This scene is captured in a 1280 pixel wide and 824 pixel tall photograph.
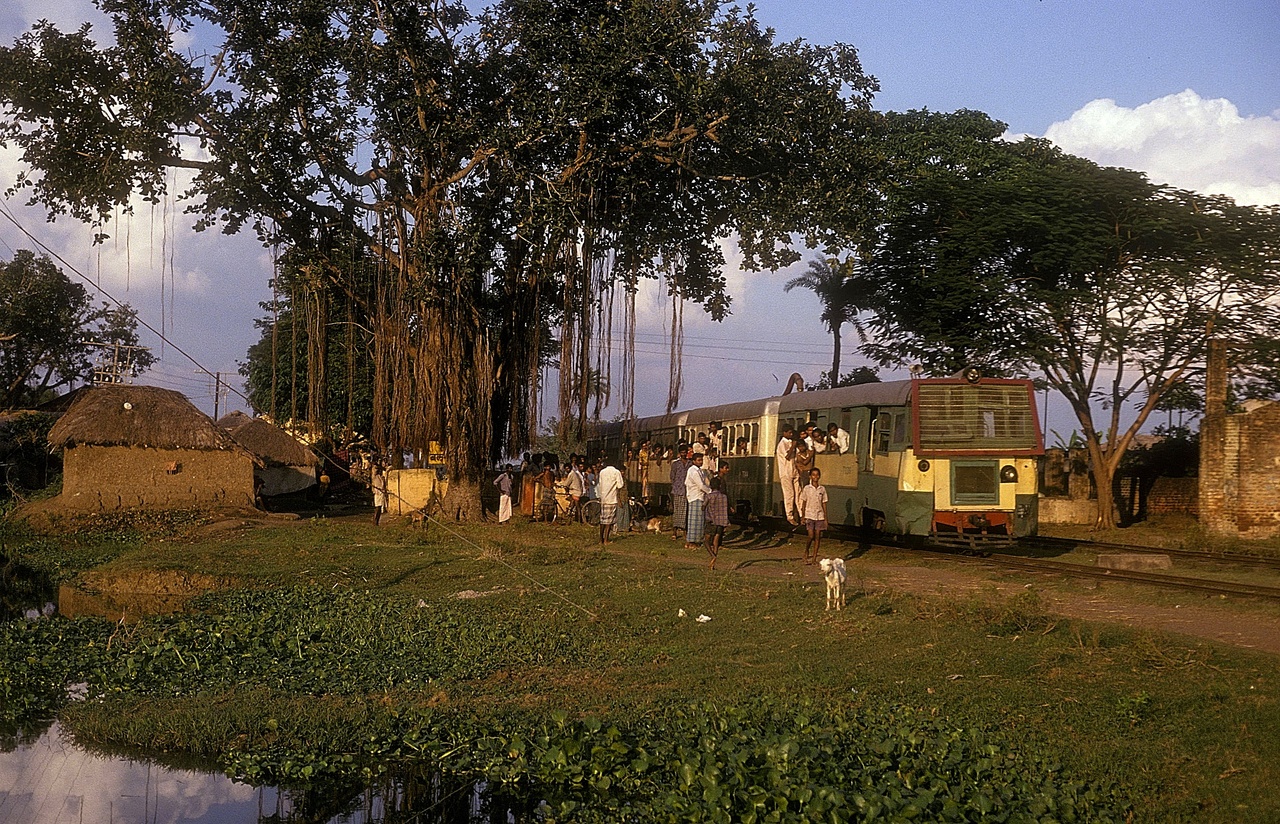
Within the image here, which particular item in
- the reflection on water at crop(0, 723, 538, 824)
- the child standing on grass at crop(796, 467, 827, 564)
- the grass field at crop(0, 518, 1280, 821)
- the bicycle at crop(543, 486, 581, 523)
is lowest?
the reflection on water at crop(0, 723, 538, 824)

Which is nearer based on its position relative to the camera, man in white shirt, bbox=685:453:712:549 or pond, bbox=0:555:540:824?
pond, bbox=0:555:540:824

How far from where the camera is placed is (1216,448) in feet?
84.6

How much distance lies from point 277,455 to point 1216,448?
26.5 m

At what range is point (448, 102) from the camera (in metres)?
22.3

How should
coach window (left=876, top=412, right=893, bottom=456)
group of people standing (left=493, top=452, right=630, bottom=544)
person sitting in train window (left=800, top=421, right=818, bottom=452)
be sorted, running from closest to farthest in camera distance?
coach window (left=876, top=412, right=893, bottom=456) → group of people standing (left=493, top=452, right=630, bottom=544) → person sitting in train window (left=800, top=421, right=818, bottom=452)

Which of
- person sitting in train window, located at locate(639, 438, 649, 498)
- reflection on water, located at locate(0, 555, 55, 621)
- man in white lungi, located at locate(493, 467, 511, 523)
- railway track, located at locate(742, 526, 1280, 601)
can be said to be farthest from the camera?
person sitting in train window, located at locate(639, 438, 649, 498)

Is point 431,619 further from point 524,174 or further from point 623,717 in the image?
point 524,174

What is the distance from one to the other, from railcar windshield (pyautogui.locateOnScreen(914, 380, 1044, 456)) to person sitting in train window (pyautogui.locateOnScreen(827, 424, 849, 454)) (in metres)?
2.49

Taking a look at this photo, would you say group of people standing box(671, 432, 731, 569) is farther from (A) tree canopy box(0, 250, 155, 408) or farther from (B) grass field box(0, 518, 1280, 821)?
(A) tree canopy box(0, 250, 155, 408)

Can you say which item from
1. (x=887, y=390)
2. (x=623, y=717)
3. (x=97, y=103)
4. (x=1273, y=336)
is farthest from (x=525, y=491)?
(x=623, y=717)

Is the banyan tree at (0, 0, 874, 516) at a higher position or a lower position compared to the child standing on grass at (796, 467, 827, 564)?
higher

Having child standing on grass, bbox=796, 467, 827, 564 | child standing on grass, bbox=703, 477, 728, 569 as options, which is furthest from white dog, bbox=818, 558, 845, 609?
child standing on grass, bbox=703, 477, 728, 569

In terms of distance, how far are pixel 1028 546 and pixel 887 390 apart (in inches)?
198

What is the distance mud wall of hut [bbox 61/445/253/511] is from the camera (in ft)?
81.5
